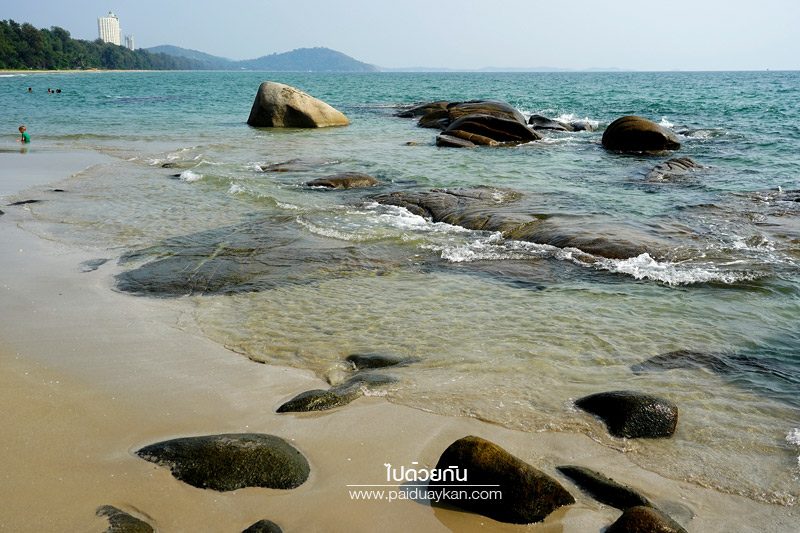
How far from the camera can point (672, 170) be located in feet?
49.1

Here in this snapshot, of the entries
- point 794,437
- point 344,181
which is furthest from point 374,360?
point 344,181

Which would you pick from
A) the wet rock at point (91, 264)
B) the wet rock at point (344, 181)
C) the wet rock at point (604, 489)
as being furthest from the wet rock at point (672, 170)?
the wet rock at point (604, 489)

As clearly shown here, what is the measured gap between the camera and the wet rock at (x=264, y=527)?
3034 mm

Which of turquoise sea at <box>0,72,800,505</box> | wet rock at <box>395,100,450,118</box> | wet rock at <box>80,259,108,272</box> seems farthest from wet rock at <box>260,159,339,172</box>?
wet rock at <box>395,100,450,118</box>

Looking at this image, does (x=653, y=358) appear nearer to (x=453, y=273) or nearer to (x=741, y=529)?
(x=741, y=529)

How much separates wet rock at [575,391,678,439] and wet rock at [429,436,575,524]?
3.06ft

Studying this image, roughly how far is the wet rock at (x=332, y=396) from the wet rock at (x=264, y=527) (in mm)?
1222

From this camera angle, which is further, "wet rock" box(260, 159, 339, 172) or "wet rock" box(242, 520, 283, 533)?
"wet rock" box(260, 159, 339, 172)

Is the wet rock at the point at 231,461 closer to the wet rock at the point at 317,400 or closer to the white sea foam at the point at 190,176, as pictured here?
the wet rock at the point at 317,400

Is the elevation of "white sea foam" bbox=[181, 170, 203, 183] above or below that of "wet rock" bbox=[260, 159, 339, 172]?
below

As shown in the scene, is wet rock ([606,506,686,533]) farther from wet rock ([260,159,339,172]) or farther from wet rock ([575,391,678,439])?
wet rock ([260,159,339,172])

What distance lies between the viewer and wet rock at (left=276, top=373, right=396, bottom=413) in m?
4.31

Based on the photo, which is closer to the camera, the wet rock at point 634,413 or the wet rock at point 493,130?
the wet rock at point 634,413

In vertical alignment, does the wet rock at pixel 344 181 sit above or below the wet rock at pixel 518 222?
above
